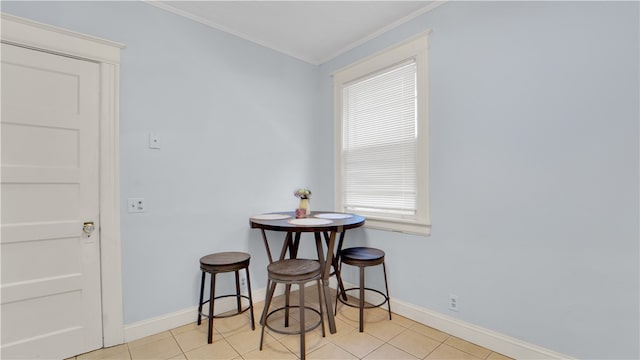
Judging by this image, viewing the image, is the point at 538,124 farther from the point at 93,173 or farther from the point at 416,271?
the point at 93,173

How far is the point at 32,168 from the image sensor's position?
184 centimetres

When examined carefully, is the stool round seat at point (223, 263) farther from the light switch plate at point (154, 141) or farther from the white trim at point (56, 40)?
the white trim at point (56, 40)

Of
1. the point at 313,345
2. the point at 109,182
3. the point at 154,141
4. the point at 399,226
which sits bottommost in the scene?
the point at 313,345

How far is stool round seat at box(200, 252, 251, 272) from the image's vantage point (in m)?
2.14

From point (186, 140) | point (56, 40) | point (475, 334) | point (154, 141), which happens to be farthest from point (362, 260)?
point (56, 40)

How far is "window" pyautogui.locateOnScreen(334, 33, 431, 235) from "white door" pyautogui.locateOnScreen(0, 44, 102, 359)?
222 cm

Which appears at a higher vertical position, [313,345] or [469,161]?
[469,161]

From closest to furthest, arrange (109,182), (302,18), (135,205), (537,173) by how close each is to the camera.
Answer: (537,173)
(109,182)
(135,205)
(302,18)

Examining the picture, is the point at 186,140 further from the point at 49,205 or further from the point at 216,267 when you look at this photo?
the point at 216,267

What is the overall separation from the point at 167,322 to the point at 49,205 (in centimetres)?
121

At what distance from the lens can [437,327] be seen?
7.55ft

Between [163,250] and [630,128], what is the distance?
125 inches

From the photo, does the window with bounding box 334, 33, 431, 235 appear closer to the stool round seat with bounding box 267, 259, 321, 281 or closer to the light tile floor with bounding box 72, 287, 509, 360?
the light tile floor with bounding box 72, 287, 509, 360

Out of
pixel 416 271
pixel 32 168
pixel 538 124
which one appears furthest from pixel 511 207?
pixel 32 168
